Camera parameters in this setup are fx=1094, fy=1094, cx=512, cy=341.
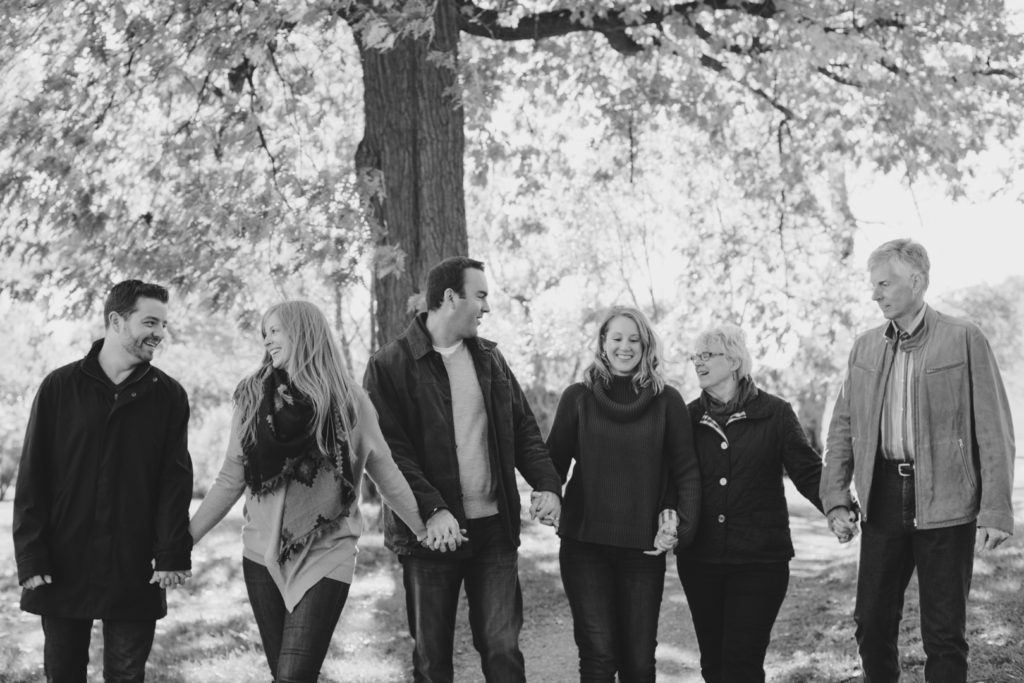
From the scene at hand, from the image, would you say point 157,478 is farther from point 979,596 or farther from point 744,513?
point 979,596

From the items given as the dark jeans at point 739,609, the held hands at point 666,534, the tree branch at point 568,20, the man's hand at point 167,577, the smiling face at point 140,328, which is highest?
the tree branch at point 568,20

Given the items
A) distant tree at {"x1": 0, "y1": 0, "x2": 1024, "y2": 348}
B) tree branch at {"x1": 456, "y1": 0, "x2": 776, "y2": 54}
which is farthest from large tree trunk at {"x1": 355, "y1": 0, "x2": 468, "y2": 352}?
tree branch at {"x1": 456, "y1": 0, "x2": 776, "y2": 54}

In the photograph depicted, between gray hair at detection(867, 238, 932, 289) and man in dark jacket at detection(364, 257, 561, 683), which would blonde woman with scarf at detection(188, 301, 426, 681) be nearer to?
man in dark jacket at detection(364, 257, 561, 683)

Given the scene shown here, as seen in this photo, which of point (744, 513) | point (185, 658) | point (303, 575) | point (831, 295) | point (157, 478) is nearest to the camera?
point (303, 575)

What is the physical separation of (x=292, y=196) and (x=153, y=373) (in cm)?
537

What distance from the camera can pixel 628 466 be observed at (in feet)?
16.8

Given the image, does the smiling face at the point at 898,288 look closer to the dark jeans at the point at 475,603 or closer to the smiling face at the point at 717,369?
the smiling face at the point at 717,369

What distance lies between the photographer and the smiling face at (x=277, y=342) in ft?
14.6

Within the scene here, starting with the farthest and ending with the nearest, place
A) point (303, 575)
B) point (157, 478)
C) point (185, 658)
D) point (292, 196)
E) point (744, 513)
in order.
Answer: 1. point (292, 196)
2. point (185, 658)
3. point (744, 513)
4. point (157, 478)
5. point (303, 575)

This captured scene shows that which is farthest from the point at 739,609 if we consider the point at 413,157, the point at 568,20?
the point at 568,20

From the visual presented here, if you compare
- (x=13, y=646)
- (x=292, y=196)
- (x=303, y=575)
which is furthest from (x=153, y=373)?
(x=292, y=196)

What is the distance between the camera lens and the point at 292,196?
32.7ft

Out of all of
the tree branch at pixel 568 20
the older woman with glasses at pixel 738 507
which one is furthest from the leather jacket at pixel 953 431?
the tree branch at pixel 568 20

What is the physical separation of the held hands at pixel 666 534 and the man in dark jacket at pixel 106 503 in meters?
2.07
